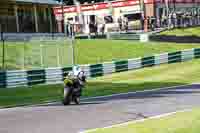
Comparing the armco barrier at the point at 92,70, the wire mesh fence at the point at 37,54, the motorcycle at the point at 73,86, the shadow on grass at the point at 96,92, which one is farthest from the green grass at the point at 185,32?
the motorcycle at the point at 73,86

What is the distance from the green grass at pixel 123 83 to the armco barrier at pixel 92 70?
684mm

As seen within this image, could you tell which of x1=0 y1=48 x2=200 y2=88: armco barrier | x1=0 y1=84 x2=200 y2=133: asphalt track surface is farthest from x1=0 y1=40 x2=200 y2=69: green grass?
x1=0 y1=84 x2=200 y2=133: asphalt track surface

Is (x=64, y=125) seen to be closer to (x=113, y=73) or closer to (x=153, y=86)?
(x=153, y=86)

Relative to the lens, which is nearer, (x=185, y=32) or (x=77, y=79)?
(x=77, y=79)

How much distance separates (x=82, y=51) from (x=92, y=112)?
23.3 metres

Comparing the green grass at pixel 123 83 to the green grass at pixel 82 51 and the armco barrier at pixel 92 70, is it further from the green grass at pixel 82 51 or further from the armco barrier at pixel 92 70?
the green grass at pixel 82 51

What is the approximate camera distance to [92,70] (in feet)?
114

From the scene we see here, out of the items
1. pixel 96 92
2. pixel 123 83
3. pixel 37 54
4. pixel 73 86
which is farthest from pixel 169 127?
pixel 37 54

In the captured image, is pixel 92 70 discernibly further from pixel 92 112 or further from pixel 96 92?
pixel 92 112

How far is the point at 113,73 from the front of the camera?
36.8 meters

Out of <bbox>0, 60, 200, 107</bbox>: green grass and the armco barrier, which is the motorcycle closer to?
<bbox>0, 60, 200, 107</bbox>: green grass

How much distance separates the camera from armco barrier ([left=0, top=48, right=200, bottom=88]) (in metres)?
29.6

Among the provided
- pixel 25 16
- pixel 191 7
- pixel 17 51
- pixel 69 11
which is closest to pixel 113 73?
pixel 17 51

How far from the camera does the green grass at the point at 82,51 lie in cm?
3309
